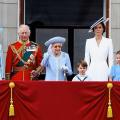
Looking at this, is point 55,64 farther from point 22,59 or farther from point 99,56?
point 99,56

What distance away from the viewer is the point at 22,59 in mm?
8414

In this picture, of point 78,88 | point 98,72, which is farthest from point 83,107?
point 98,72

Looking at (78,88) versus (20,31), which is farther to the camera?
(20,31)

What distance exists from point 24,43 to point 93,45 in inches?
41.8

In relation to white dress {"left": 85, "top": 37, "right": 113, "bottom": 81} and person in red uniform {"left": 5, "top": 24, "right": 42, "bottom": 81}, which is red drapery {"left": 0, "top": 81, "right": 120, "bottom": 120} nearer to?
person in red uniform {"left": 5, "top": 24, "right": 42, "bottom": 81}

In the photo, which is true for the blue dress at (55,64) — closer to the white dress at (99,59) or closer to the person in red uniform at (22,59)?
the person in red uniform at (22,59)

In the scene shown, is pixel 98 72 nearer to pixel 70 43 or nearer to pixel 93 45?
pixel 93 45

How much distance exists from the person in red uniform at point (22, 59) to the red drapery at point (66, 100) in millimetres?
934

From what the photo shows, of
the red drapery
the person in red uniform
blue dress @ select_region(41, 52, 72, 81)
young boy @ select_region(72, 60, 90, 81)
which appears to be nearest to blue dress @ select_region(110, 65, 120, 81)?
young boy @ select_region(72, 60, 90, 81)

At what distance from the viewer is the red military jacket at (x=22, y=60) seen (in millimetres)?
8359

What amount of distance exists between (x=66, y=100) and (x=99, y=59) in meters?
1.36

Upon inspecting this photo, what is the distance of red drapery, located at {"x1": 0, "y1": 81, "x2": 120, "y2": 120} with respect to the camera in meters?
7.41

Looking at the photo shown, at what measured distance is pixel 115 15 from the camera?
1127cm

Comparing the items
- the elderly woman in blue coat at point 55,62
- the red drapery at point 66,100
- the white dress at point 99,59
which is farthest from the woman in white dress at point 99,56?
the red drapery at point 66,100
